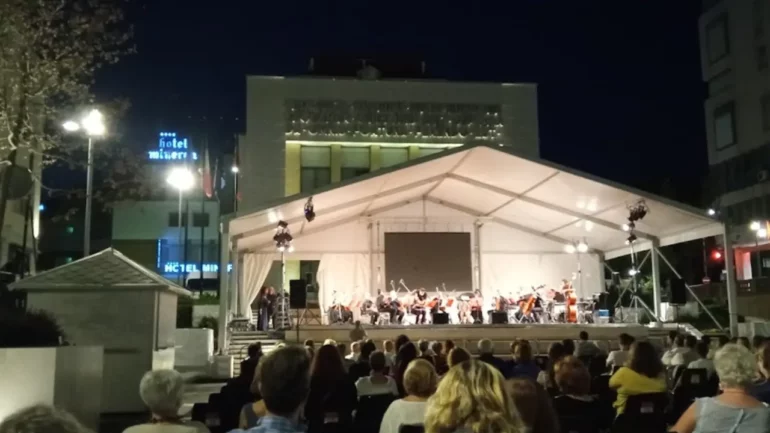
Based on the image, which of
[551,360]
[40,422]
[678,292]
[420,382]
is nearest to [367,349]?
[551,360]

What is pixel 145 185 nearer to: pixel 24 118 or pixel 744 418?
pixel 24 118

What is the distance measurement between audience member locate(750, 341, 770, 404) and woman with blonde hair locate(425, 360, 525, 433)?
2.28 m

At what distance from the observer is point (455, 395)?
2084 mm

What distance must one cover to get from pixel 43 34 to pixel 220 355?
6640 millimetres

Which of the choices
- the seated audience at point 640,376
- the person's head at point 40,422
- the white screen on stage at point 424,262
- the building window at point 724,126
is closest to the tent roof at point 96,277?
the seated audience at point 640,376

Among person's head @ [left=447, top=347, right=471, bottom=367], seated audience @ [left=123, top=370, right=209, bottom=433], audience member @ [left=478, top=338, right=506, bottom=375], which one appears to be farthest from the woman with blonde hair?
audience member @ [left=478, top=338, right=506, bottom=375]

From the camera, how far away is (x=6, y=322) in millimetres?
6227

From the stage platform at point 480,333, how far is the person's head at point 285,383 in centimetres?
1202

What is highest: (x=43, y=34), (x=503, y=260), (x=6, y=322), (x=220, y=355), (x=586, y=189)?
(x=43, y=34)

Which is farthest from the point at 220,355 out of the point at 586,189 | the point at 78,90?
the point at 586,189

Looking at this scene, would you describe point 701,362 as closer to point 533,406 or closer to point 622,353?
point 622,353

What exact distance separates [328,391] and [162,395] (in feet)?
8.21

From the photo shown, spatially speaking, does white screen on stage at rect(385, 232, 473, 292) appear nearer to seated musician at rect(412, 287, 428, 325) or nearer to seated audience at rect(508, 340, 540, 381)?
seated musician at rect(412, 287, 428, 325)

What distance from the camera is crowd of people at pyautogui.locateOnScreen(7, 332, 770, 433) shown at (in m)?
1.96
